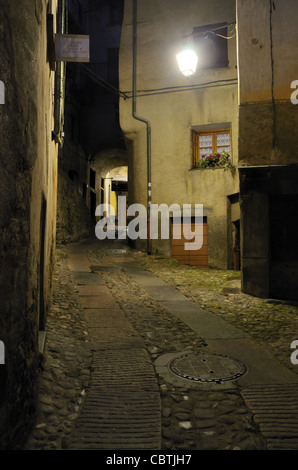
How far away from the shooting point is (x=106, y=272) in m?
9.45

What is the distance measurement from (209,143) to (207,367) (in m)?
10.8

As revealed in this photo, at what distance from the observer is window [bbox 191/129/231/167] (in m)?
12.6

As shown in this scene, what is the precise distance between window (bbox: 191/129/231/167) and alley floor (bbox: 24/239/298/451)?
7580 millimetres

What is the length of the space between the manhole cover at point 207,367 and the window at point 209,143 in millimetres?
9983

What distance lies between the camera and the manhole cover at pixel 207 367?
10.8 feet

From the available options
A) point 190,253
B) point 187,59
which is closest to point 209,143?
point 187,59

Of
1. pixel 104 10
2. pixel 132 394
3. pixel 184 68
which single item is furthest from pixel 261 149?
pixel 104 10

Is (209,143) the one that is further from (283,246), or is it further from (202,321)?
(202,321)

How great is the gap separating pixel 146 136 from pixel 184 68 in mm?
3474

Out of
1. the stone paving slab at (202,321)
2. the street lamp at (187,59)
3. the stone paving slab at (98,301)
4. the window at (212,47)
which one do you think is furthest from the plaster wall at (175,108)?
the stone paving slab at (98,301)

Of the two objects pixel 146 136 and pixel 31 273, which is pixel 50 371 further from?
pixel 146 136

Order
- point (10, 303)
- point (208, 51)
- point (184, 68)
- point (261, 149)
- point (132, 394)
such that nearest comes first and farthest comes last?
point (10, 303) → point (132, 394) → point (261, 149) → point (184, 68) → point (208, 51)

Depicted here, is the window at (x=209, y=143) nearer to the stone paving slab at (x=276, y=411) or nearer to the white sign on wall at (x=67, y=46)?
the white sign on wall at (x=67, y=46)

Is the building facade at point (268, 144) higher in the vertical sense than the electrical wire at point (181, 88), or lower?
lower
